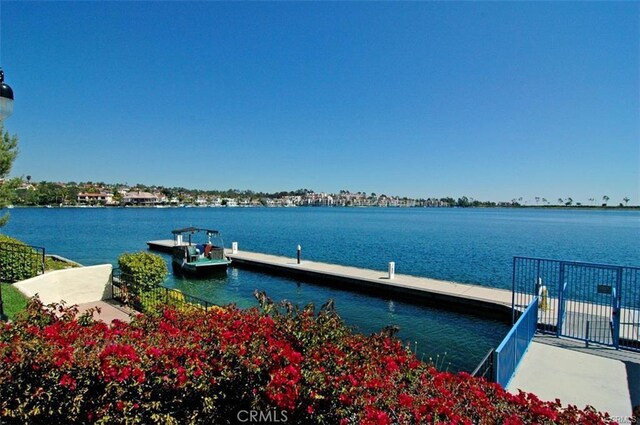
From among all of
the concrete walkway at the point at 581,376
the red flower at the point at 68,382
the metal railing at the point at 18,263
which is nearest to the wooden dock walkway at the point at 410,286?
the concrete walkway at the point at 581,376

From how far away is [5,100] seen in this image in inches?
214

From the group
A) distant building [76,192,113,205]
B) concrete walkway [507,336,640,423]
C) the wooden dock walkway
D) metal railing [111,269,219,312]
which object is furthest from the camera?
distant building [76,192,113,205]

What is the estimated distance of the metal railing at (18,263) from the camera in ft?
39.6

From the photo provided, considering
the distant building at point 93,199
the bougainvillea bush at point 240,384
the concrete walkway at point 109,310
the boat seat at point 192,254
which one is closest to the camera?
the bougainvillea bush at point 240,384

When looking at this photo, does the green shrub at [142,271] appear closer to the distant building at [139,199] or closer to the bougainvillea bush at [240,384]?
the bougainvillea bush at [240,384]

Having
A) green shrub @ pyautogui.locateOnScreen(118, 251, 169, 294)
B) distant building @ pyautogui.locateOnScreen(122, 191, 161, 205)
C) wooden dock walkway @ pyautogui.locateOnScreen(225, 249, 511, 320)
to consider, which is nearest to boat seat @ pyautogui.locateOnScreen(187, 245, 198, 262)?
wooden dock walkway @ pyautogui.locateOnScreen(225, 249, 511, 320)

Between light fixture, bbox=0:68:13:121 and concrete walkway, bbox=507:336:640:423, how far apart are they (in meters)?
9.37

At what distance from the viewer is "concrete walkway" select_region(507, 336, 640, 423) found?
5918 millimetres

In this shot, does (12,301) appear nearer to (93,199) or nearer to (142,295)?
(142,295)

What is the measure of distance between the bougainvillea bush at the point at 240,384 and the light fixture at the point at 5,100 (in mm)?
3704

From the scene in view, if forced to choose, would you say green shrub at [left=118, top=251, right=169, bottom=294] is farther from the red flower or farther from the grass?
the red flower

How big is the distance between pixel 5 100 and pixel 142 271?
6540 millimetres

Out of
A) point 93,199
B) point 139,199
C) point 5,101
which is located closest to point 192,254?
point 5,101

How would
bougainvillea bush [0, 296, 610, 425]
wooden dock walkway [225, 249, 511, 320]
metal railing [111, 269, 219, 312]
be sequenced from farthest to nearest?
wooden dock walkway [225, 249, 511, 320] → metal railing [111, 269, 219, 312] → bougainvillea bush [0, 296, 610, 425]
